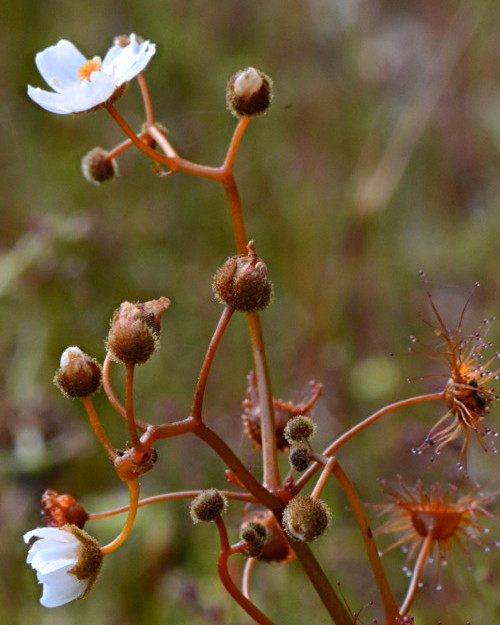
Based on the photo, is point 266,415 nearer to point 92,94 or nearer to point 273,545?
point 273,545

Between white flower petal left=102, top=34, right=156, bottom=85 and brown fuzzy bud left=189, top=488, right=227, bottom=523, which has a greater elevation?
white flower petal left=102, top=34, right=156, bottom=85

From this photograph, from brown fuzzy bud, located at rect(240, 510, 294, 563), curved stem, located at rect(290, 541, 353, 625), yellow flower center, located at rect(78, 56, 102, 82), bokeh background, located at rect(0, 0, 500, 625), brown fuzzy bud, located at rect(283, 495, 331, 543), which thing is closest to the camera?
brown fuzzy bud, located at rect(283, 495, 331, 543)

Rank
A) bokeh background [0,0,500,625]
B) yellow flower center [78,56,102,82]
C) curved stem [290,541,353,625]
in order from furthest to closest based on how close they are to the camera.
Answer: bokeh background [0,0,500,625]
yellow flower center [78,56,102,82]
curved stem [290,541,353,625]

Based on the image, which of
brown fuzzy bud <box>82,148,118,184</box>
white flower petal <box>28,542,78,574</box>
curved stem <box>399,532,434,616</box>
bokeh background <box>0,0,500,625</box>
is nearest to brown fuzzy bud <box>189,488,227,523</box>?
white flower petal <box>28,542,78,574</box>

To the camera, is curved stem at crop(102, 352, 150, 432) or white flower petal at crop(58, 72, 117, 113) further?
white flower petal at crop(58, 72, 117, 113)

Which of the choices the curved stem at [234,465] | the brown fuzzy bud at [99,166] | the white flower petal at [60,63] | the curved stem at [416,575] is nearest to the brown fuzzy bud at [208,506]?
the curved stem at [234,465]

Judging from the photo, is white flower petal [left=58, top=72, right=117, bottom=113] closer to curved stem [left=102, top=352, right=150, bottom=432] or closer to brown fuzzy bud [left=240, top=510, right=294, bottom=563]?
curved stem [left=102, top=352, right=150, bottom=432]

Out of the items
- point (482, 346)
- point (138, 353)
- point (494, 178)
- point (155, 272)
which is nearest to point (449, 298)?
point (494, 178)

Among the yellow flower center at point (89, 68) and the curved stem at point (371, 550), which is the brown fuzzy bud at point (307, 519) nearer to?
the curved stem at point (371, 550)

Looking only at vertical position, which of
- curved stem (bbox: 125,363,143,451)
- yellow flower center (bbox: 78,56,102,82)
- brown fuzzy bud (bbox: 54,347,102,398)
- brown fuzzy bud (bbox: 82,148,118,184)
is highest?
yellow flower center (bbox: 78,56,102,82)
